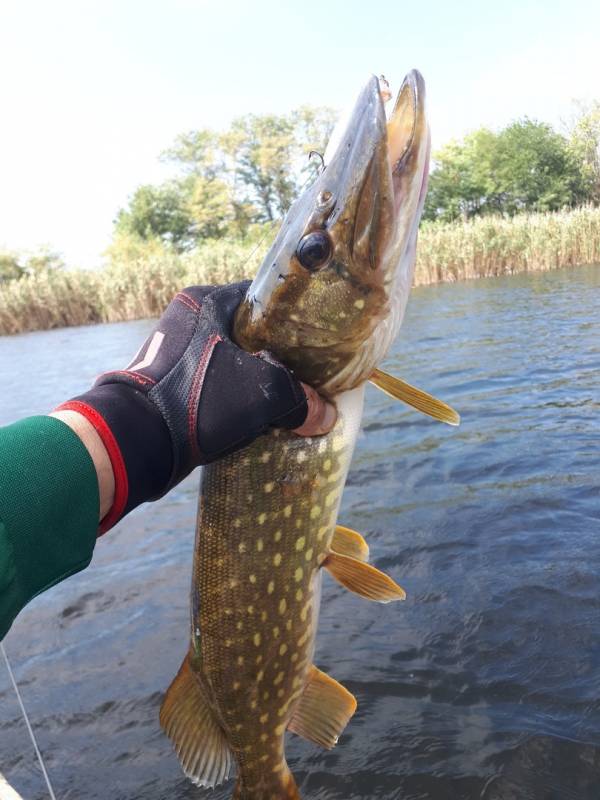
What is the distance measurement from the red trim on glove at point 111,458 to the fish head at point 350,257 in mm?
452

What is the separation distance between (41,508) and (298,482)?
74 cm

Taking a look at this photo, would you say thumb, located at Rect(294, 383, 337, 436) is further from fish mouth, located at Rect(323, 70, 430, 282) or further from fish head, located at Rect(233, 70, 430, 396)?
fish mouth, located at Rect(323, 70, 430, 282)

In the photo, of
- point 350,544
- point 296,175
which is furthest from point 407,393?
point 296,175

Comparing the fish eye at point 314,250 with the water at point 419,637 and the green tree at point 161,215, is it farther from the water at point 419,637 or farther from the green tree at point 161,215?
the green tree at point 161,215

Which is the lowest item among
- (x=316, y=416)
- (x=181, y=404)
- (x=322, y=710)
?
(x=322, y=710)

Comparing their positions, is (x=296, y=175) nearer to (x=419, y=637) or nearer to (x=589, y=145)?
(x=589, y=145)

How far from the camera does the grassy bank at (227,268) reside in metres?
19.4

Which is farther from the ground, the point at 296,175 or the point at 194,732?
the point at 296,175

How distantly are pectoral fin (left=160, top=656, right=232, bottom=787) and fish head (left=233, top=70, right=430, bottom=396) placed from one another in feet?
3.00

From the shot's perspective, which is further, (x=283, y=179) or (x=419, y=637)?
(x=283, y=179)

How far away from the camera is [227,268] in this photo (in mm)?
20953

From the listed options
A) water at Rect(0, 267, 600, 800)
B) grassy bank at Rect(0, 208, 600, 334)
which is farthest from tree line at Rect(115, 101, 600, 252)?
water at Rect(0, 267, 600, 800)

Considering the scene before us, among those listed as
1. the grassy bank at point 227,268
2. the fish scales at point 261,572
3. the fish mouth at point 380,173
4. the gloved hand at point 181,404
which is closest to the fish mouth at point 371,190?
the fish mouth at point 380,173

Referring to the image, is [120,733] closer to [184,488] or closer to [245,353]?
[245,353]
